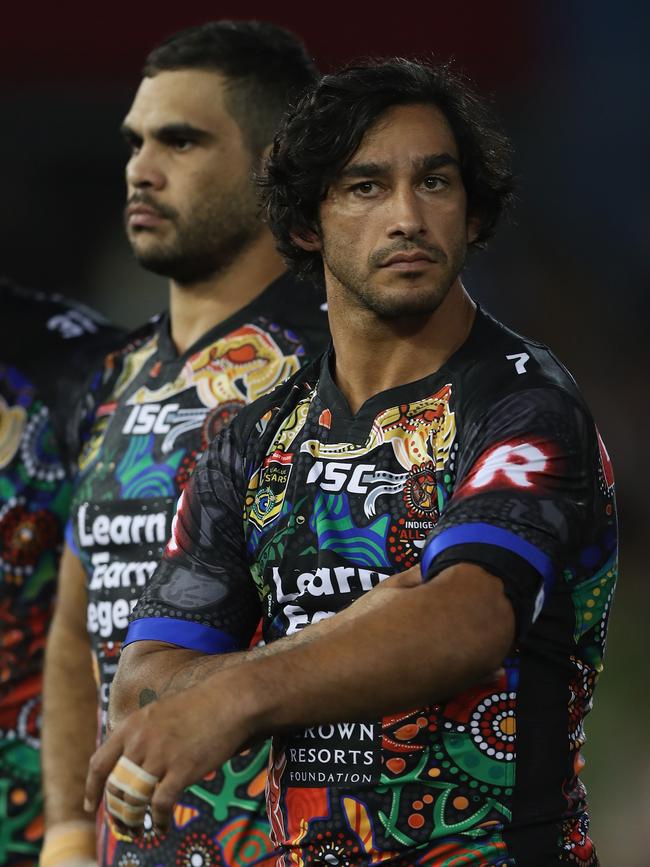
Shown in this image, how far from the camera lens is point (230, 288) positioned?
422 centimetres

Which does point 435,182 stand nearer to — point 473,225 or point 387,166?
point 387,166

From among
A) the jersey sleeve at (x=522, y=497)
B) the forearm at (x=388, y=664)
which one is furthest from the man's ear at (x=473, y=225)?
the forearm at (x=388, y=664)

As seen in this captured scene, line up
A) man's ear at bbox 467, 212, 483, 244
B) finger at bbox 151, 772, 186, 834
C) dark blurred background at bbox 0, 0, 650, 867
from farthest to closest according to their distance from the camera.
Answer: dark blurred background at bbox 0, 0, 650, 867
man's ear at bbox 467, 212, 483, 244
finger at bbox 151, 772, 186, 834

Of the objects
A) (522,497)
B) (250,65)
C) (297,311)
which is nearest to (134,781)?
(522,497)

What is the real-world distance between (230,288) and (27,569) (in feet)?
3.54

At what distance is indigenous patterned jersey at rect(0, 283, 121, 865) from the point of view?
4598mm

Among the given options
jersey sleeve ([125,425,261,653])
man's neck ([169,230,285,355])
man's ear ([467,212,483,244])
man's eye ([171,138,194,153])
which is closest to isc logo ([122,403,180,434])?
man's neck ([169,230,285,355])

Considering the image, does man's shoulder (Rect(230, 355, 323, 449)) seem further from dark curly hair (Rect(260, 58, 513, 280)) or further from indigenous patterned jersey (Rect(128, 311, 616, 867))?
dark curly hair (Rect(260, 58, 513, 280))

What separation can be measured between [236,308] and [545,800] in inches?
74.3

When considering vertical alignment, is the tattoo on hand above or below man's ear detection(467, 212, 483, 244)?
below

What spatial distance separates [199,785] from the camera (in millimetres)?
3666

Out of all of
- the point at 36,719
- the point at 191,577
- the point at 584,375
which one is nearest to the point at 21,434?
the point at 36,719

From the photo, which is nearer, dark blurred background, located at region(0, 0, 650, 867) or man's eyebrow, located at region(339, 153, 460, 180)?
man's eyebrow, located at region(339, 153, 460, 180)

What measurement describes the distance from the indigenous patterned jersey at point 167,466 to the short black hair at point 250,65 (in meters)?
0.46
